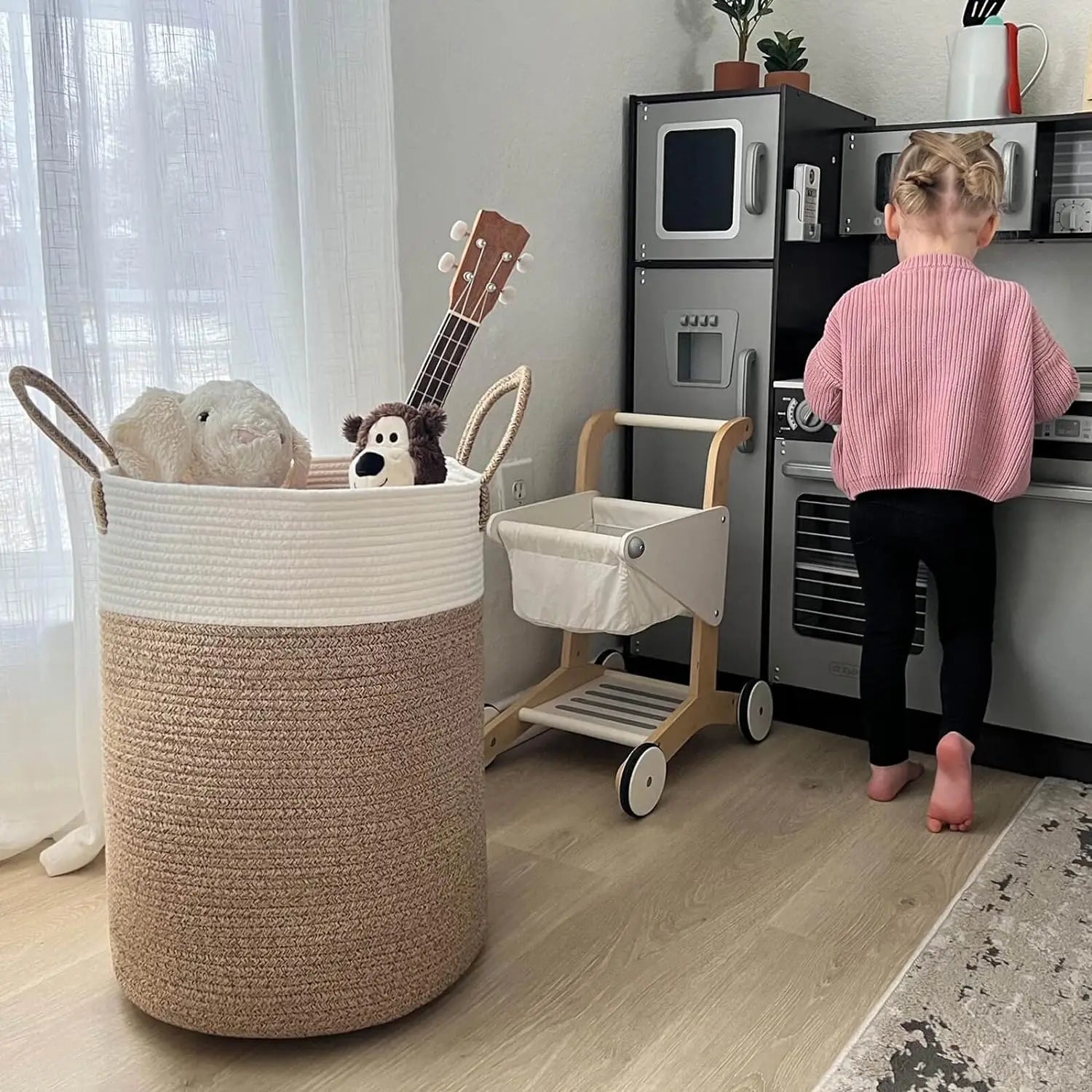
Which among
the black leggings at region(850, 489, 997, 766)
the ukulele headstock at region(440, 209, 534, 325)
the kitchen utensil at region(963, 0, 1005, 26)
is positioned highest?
the kitchen utensil at region(963, 0, 1005, 26)

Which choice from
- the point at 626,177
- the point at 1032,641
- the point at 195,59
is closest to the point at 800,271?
the point at 626,177

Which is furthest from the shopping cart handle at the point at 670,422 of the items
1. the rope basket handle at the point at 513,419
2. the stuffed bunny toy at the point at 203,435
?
the stuffed bunny toy at the point at 203,435

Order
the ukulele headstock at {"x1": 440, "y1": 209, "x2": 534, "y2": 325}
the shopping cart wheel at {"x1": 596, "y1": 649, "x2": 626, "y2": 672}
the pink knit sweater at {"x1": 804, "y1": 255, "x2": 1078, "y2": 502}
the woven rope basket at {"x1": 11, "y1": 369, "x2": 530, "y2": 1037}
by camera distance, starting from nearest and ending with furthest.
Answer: the woven rope basket at {"x1": 11, "y1": 369, "x2": 530, "y2": 1037}
the ukulele headstock at {"x1": 440, "y1": 209, "x2": 534, "y2": 325}
the pink knit sweater at {"x1": 804, "y1": 255, "x2": 1078, "y2": 502}
the shopping cart wheel at {"x1": 596, "y1": 649, "x2": 626, "y2": 672}

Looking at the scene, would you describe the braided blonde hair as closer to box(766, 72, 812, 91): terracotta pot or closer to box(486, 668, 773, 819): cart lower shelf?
box(766, 72, 812, 91): terracotta pot

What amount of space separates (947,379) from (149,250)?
51.0 inches

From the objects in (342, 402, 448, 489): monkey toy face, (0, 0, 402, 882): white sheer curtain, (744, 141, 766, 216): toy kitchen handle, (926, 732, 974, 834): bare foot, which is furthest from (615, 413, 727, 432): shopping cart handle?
(342, 402, 448, 489): monkey toy face

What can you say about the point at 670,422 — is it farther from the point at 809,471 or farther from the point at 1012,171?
the point at 1012,171

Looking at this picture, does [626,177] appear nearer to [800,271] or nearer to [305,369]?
[800,271]

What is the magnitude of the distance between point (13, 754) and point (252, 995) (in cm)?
71

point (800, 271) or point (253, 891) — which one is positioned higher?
point (800, 271)

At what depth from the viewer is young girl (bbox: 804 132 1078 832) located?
6.88ft

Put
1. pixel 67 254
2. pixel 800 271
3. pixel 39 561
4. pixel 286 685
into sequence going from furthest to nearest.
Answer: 1. pixel 800 271
2. pixel 39 561
3. pixel 67 254
4. pixel 286 685

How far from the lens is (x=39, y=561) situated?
6.18 ft

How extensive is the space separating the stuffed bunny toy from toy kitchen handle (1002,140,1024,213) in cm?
165
